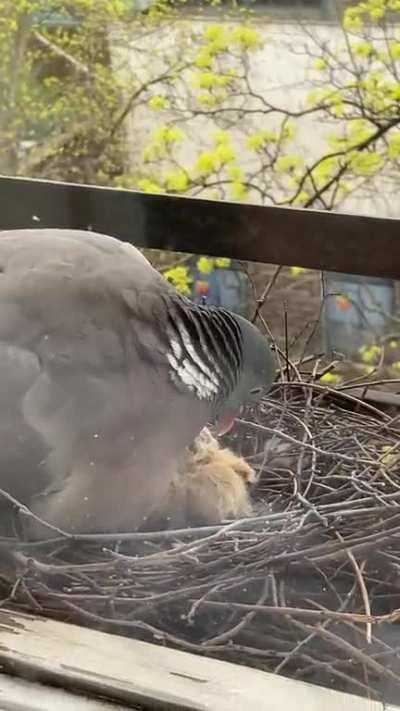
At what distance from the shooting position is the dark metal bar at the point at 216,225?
0.63 meters

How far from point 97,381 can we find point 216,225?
167 mm

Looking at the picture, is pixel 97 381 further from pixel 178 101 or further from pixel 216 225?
pixel 178 101

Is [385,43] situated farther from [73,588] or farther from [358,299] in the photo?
[73,588]

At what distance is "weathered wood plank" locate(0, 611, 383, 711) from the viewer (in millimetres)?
510

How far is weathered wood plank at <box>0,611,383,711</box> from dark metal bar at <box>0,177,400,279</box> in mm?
277

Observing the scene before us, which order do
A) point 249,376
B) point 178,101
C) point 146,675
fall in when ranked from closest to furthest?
point 146,675, point 249,376, point 178,101

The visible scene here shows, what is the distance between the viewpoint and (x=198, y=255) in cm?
68

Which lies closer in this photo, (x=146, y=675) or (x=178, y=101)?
(x=146, y=675)

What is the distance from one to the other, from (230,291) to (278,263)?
49 millimetres

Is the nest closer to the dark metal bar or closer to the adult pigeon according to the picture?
the adult pigeon

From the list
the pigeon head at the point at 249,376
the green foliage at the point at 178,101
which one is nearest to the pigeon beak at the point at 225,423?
the pigeon head at the point at 249,376

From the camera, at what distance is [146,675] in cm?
53

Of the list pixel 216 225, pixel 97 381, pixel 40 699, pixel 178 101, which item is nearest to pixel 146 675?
pixel 40 699

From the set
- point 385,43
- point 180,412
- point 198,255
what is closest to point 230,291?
point 198,255
